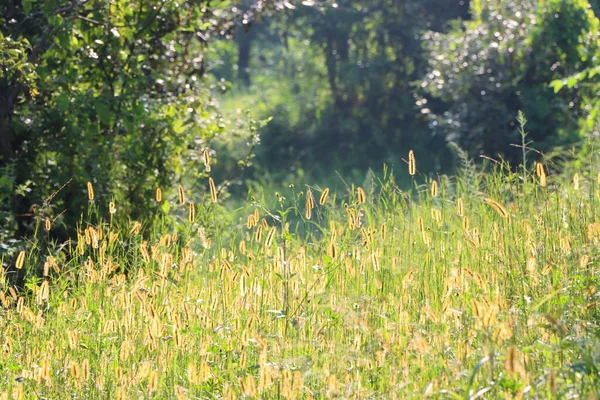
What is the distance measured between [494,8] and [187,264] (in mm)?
Result: 10165

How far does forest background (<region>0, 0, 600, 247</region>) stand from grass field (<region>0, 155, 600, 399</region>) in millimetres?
688

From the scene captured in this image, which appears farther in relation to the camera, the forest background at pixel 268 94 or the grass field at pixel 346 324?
the forest background at pixel 268 94

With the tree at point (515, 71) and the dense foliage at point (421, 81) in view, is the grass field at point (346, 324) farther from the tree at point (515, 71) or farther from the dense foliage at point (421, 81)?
the tree at point (515, 71)

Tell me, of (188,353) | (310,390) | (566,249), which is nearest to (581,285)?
(566,249)

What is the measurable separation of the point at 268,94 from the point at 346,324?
16.9m

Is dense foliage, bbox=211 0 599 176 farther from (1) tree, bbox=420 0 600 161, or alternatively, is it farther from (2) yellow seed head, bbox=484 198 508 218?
(2) yellow seed head, bbox=484 198 508 218

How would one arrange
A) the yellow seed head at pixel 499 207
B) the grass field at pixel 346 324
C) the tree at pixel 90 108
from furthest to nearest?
the tree at pixel 90 108, the yellow seed head at pixel 499 207, the grass field at pixel 346 324

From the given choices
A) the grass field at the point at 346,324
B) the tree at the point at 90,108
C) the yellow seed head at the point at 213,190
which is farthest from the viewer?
the tree at the point at 90,108

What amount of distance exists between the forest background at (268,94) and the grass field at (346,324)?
0.69m

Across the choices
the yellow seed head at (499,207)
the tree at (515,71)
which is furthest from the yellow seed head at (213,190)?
the tree at (515,71)

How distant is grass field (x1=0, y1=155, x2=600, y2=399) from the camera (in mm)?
3232

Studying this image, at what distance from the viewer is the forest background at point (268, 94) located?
21.1ft

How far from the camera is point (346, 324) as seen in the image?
3947mm

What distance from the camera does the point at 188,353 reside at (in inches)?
151
